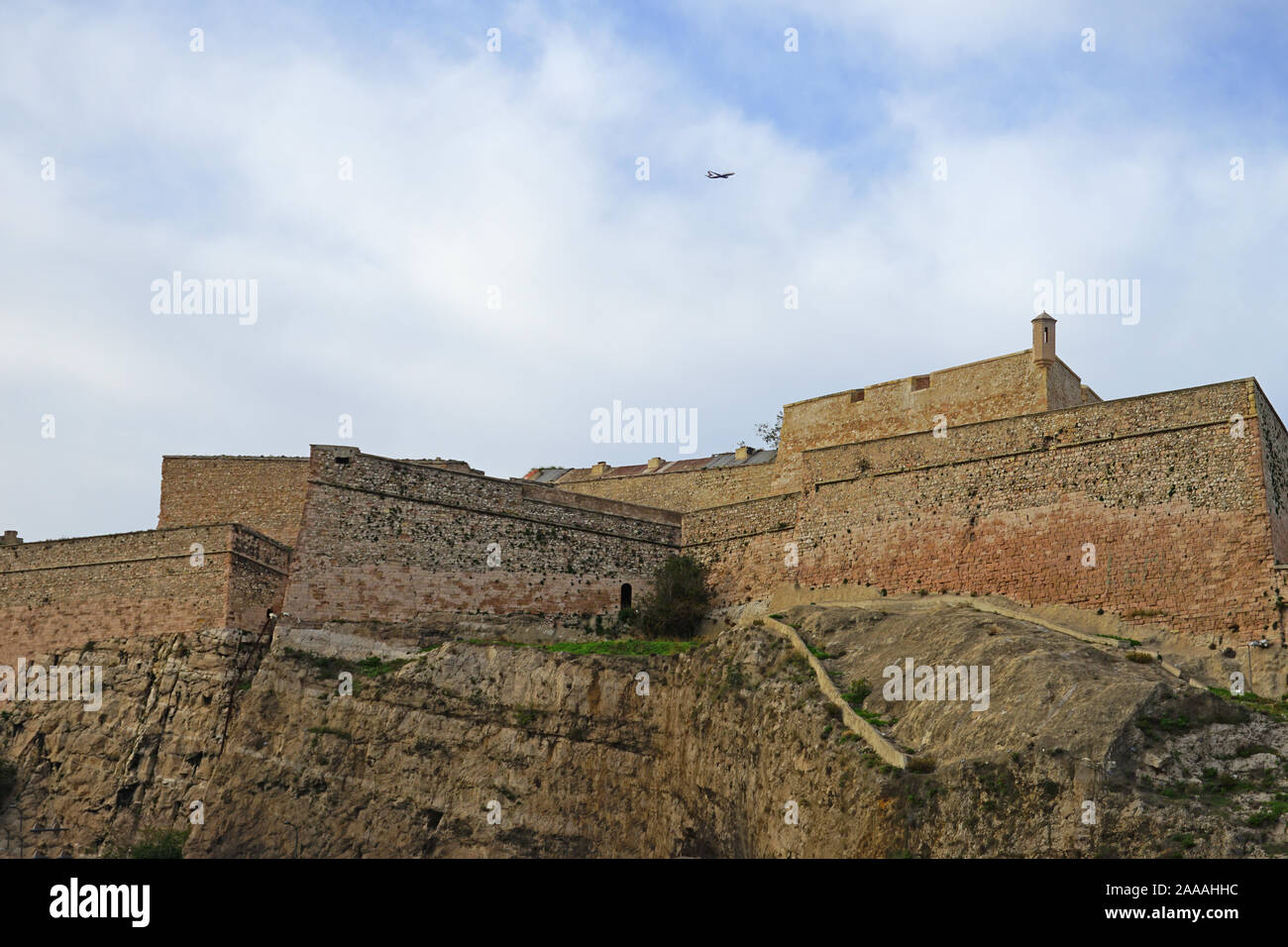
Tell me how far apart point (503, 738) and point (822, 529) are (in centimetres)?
955

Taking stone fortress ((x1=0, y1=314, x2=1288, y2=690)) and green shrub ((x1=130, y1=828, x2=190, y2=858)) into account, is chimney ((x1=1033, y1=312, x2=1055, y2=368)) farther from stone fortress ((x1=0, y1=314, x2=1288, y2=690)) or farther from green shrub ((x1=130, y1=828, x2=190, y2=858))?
green shrub ((x1=130, y1=828, x2=190, y2=858))

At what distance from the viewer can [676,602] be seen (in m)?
38.2

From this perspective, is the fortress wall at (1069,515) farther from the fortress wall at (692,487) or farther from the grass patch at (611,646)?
the fortress wall at (692,487)

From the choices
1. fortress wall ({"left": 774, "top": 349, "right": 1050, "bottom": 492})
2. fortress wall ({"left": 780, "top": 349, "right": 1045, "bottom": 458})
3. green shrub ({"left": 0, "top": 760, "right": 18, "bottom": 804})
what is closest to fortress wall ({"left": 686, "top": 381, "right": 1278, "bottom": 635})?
fortress wall ({"left": 774, "top": 349, "right": 1050, "bottom": 492})

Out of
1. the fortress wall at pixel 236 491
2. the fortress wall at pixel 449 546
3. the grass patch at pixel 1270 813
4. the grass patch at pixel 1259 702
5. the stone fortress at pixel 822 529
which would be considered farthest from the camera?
the fortress wall at pixel 236 491

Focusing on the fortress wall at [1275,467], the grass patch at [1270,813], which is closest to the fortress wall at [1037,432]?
the fortress wall at [1275,467]

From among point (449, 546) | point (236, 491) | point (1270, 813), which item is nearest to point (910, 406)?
point (449, 546)

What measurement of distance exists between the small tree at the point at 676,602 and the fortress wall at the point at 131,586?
9251 mm

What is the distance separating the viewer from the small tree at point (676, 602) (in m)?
38.0

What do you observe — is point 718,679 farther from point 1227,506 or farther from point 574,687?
point 1227,506

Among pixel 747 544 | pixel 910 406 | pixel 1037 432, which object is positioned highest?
pixel 910 406

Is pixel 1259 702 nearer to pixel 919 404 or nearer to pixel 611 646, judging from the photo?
pixel 919 404

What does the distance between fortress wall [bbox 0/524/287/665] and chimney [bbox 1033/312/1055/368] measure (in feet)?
64.2
